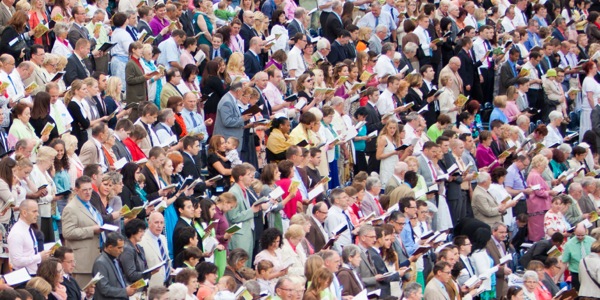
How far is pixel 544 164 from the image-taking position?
60.5 ft

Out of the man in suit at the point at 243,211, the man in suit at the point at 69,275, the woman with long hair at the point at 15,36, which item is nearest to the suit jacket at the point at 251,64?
the woman with long hair at the point at 15,36

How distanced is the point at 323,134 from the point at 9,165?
5.32 m

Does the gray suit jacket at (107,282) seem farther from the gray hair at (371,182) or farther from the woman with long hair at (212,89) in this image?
the woman with long hair at (212,89)

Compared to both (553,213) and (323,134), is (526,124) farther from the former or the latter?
→ (323,134)

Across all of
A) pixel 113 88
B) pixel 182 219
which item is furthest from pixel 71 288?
pixel 113 88

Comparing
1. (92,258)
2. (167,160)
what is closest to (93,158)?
(167,160)

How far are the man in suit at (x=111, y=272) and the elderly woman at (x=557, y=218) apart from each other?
6790 mm

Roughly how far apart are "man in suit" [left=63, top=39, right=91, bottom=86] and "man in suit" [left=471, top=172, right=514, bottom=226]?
5.05 meters

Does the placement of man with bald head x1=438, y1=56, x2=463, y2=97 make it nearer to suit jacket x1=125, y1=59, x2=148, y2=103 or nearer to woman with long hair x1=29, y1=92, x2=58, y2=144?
suit jacket x1=125, y1=59, x2=148, y2=103

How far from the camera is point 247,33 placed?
2052 centimetres

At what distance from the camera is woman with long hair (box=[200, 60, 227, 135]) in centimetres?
1773

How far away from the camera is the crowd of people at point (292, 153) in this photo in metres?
13.0

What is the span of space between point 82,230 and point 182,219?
127 centimetres

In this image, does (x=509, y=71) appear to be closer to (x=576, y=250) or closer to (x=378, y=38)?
(x=378, y=38)
